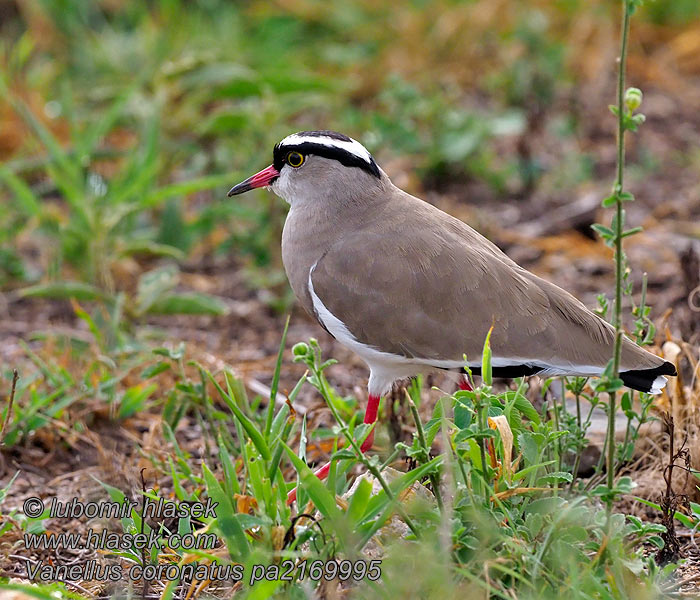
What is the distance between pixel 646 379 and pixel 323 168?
5.23 ft

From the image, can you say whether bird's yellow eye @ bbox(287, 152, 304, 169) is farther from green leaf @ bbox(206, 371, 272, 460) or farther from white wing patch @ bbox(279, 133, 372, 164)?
green leaf @ bbox(206, 371, 272, 460)

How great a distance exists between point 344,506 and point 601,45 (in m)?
6.16

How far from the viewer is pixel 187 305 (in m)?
5.11

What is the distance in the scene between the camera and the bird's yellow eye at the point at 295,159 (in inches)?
168

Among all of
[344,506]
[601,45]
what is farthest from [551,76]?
[344,506]

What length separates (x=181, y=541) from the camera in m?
3.13

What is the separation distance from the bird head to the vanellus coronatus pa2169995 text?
20cm

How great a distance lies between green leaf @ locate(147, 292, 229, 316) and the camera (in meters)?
5.05

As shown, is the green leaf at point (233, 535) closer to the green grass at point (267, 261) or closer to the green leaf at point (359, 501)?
the green grass at point (267, 261)

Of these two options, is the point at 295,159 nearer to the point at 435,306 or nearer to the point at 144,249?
the point at 435,306

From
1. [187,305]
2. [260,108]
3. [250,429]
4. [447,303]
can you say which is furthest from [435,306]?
[260,108]

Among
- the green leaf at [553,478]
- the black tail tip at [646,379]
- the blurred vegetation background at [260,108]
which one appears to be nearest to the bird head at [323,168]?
the blurred vegetation background at [260,108]

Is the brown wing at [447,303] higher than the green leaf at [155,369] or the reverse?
higher

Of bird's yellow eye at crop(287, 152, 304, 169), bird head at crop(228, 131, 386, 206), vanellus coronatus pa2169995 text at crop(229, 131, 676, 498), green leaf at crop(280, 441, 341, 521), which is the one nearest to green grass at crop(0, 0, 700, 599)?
green leaf at crop(280, 441, 341, 521)
